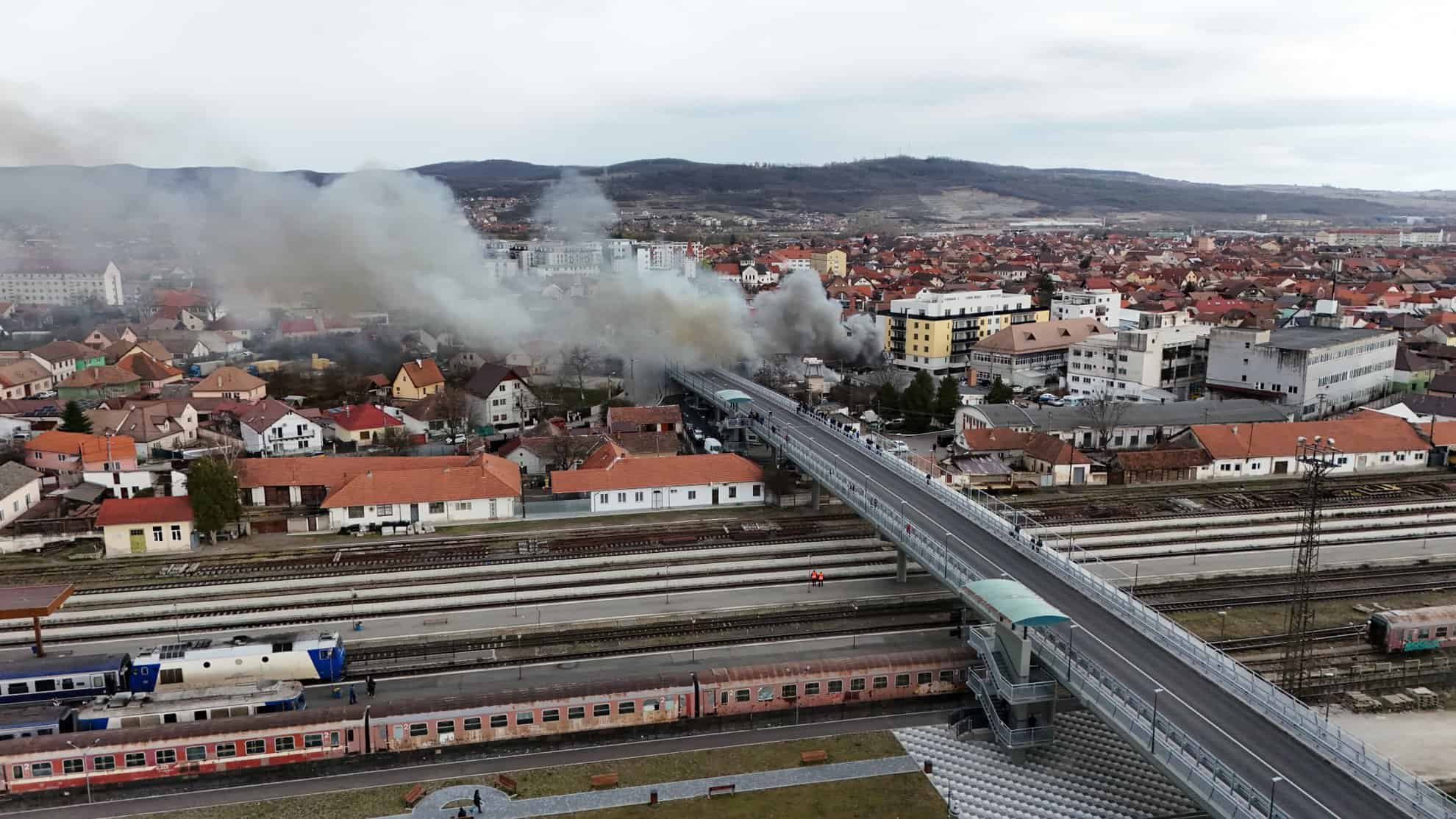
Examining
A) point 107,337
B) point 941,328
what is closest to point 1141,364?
point 941,328

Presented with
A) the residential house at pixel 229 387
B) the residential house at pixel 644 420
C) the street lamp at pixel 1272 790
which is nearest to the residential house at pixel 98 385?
the residential house at pixel 229 387

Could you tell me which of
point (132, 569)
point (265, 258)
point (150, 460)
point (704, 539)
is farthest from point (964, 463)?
point (265, 258)

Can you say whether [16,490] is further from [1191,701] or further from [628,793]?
[1191,701]

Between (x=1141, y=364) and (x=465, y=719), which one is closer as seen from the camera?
(x=465, y=719)

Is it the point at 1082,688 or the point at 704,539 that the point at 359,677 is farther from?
the point at 1082,688

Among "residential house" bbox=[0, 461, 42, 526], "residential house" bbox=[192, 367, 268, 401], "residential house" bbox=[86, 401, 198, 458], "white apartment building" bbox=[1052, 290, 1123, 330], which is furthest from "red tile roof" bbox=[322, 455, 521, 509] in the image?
"white apartment building" bbox=[1052, 290, 1123, 330]

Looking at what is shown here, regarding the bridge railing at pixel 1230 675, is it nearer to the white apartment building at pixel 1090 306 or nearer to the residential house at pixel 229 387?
the residential house at pixel 229 387
